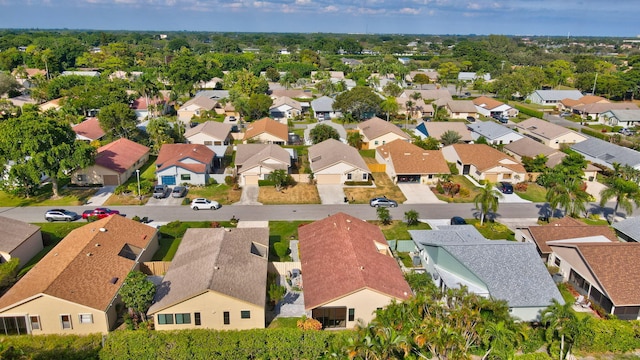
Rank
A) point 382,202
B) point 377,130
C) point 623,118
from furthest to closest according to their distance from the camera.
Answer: point 623,118 → point 377,130 → point 382,202

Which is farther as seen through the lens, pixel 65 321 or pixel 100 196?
pixel 100 196

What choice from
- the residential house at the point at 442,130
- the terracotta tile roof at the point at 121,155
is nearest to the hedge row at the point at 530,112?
the residential house at the point at 442,130

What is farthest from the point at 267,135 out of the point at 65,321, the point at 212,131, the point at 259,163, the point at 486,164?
the point at 65,321

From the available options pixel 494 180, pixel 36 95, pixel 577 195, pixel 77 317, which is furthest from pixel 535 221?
pixel 36 95

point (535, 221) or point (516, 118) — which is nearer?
point (535, 221)

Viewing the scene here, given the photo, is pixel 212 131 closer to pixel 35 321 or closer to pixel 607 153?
pixel 35 321

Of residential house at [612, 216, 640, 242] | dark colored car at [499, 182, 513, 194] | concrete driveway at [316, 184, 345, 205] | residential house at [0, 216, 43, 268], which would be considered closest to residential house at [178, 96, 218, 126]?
concrete driveway at [316, 184, 345, 205]

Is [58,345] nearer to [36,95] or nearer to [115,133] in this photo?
[115,133]
